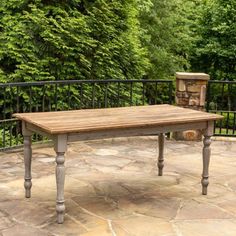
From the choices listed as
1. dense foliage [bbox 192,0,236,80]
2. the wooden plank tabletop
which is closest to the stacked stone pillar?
the wooden plank tabletop

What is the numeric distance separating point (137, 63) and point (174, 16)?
199 inches

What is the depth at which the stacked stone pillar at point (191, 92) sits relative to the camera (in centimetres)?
675

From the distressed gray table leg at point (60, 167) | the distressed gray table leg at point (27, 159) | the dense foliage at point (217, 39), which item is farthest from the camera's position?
the dense foliage at point (217, 39)

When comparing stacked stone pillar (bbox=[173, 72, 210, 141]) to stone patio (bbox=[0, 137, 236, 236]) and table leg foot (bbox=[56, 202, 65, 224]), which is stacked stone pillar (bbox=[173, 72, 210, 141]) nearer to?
stone patio (bbox=[0, 137, 236, 236])

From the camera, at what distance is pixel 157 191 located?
449 cm

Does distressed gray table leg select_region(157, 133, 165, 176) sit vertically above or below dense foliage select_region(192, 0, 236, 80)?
below

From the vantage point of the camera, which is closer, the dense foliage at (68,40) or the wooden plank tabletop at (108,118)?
the wooden plank tabletop at (108,118)

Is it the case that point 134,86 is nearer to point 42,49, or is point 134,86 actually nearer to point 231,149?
point 42,49

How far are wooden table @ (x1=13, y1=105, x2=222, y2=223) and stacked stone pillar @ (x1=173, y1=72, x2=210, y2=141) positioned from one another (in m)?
2.26

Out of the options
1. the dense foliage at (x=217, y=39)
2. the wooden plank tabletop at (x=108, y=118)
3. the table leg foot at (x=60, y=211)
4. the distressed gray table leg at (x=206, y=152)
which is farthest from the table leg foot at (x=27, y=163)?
the dense foliage at (x=217, y=39)

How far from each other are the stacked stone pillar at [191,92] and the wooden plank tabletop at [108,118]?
88.3 inches

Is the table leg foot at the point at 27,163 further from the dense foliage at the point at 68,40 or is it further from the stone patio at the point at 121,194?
the dense foliage at the point at 68,40

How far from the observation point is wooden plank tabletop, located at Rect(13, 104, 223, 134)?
356 centimetres

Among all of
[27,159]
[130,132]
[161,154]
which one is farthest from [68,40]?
[130,132]
